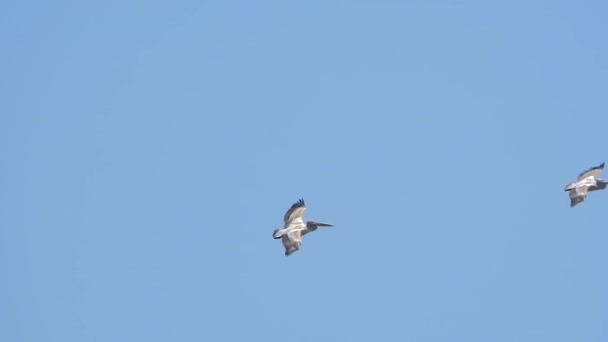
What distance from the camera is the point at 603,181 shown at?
6938 cm

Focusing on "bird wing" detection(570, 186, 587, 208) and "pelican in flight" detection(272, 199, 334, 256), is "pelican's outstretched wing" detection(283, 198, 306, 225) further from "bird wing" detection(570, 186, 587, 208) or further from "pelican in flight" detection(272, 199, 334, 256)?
"bird wing" detection(570, 186, 587, 208)

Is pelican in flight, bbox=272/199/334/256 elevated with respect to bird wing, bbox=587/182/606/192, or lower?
lower

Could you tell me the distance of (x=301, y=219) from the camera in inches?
2564

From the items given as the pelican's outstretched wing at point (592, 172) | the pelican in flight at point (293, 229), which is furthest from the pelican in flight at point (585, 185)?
the pelican in flight at point (293, 229)

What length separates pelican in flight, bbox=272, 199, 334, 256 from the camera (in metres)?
63.7

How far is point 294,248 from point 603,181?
13.4 m

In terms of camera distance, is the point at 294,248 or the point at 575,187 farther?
the point at 575,187

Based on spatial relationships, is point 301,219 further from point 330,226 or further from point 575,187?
point 575,187

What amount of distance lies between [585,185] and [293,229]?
11924mm

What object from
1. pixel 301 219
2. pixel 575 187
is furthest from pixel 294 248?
pixel 575 187

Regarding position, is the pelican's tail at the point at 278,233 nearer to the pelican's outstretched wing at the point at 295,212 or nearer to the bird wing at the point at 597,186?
the pelican's outstretched wing at the point at 295,212

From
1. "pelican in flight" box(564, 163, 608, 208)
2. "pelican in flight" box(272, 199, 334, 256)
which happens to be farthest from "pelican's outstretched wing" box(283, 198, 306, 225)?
"pelican in flight" box(564, 163, 608, 208)

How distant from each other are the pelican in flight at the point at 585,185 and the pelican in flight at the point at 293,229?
10198 millimetres

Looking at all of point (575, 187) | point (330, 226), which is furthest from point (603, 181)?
point (330, 226)
